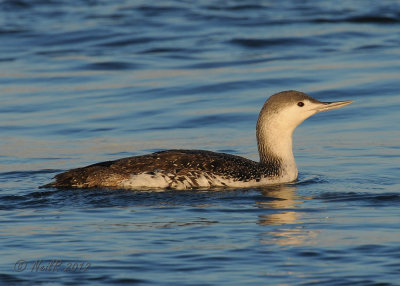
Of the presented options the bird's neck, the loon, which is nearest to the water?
the loon

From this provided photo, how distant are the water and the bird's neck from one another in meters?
0.38

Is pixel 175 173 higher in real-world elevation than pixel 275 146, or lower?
lower

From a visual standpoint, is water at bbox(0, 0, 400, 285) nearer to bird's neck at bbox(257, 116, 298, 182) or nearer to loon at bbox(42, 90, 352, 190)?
loon at bbox(42, 90, 352, 190)

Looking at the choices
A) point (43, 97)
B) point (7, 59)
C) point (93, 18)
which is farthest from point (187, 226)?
point (93, 18)

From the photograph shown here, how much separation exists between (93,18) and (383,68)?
9.90 m

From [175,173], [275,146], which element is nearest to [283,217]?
[175,173]

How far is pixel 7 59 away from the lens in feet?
72.8

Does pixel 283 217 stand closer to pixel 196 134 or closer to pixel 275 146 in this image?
pixel 275 146

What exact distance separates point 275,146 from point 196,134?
3010mm

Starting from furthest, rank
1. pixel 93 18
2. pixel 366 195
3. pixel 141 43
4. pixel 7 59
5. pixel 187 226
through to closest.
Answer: pixel 93 18 < pixel 141 43 < pixel 7 59 < pixel 366 195 < pixel 187 226

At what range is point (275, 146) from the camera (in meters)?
12.3

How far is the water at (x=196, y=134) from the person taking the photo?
344 inches

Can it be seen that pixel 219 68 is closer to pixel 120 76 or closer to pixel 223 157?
pixel 120 76

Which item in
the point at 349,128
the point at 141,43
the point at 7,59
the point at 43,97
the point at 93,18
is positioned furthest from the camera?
the point at 93,18
